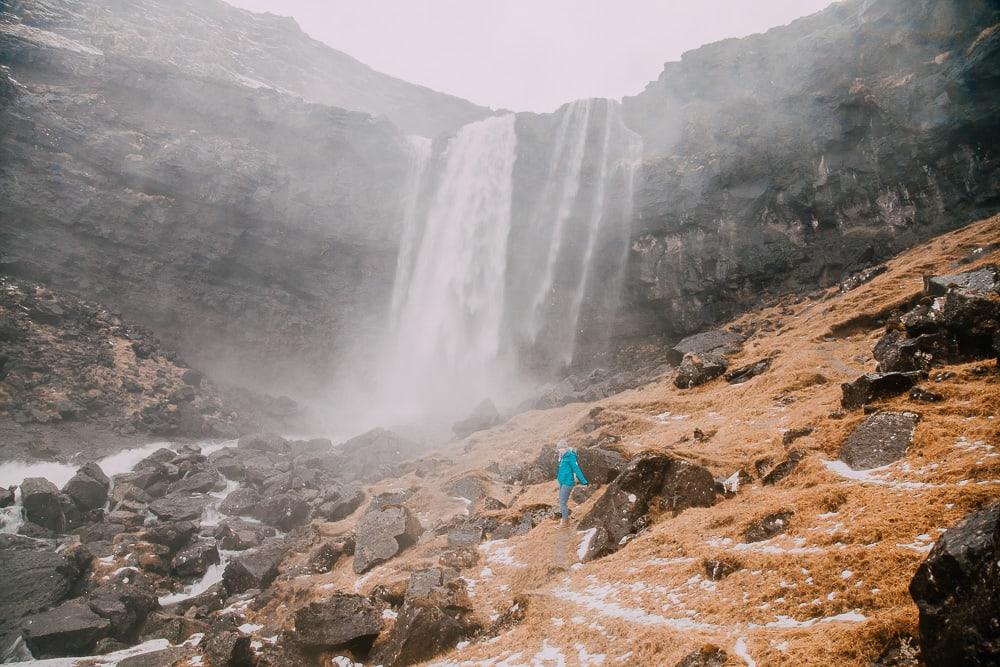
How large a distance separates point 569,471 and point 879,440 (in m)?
6.01

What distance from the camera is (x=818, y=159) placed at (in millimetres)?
34781

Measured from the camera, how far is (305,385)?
49.1m

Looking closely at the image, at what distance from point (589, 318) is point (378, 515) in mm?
30242

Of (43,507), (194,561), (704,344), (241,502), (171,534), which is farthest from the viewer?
(704,344)

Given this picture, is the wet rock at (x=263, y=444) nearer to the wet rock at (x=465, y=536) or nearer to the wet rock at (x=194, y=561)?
the wet rock at (x=194, y=561)

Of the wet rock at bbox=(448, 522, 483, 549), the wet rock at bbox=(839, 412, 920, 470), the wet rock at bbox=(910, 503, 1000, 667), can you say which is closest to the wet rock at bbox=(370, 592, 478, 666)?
the wet rock at bbox=(448, 522, 483, 549)

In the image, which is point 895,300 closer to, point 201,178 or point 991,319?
point 991,319

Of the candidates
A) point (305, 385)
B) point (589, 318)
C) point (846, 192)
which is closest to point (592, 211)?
point (589, 318)

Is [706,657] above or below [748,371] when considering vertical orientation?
below

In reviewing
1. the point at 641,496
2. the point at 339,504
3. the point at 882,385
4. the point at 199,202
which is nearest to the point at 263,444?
the point at 339,504

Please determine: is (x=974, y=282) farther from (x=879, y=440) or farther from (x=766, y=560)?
(x=766, y=560)

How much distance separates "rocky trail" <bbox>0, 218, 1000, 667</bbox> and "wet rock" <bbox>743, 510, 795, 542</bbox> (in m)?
0.03

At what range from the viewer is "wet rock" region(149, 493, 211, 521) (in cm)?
2209

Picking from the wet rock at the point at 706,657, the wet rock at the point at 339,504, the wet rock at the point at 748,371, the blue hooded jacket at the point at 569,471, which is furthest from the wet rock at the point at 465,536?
the wet rock at the point at 748,371
